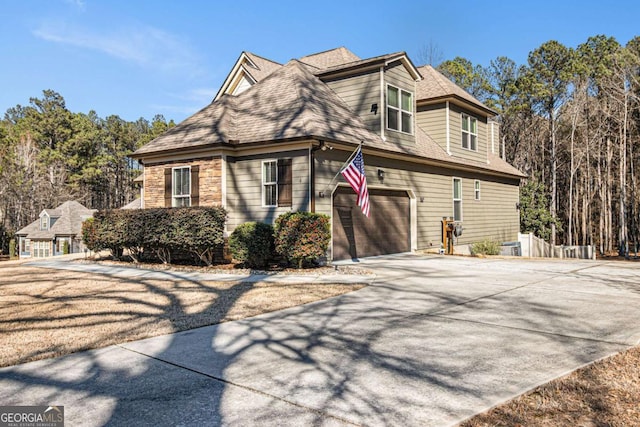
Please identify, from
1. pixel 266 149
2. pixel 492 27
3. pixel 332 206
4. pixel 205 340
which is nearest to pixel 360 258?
pixel 332 206

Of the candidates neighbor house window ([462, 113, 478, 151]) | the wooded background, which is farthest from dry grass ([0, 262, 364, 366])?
the wooded background

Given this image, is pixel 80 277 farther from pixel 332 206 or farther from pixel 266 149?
pixel 332 206

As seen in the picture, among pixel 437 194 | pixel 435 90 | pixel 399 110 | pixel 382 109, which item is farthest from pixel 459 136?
pixel 382 109

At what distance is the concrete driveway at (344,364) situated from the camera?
126 inches

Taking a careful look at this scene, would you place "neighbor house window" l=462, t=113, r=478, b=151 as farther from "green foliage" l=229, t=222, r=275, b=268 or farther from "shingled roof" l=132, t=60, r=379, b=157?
"green foliage" l=229, t=222, r=275, b=268

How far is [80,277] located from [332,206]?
674 centimetres

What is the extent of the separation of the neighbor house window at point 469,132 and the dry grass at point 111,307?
12.8 m

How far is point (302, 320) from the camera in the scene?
608 cm

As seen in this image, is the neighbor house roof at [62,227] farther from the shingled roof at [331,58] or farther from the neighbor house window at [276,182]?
the neighbor house window at [276,182]

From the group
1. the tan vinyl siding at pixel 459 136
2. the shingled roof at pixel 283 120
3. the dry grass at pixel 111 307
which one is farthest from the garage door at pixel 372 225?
the dry grass at pixel 111 307

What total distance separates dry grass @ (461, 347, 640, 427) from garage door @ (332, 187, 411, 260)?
9.63m

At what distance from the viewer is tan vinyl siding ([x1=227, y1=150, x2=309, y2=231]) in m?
12.4

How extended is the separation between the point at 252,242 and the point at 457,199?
34.9ft

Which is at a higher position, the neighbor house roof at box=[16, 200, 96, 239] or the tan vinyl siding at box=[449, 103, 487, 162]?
the tan vinyl siding at box=[449, 103, 487, 162]
